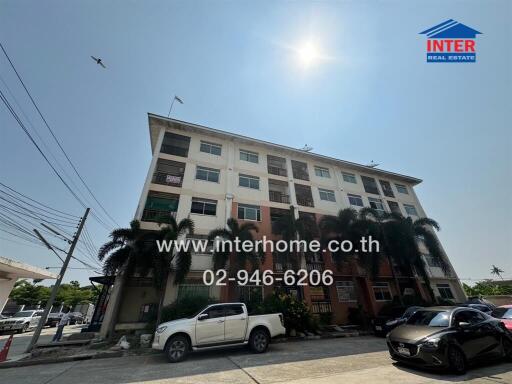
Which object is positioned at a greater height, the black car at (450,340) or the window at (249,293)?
the window at (249,293)

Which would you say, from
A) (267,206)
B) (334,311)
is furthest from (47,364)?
(334,311)

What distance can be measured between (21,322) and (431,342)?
Answer: 28.0 m

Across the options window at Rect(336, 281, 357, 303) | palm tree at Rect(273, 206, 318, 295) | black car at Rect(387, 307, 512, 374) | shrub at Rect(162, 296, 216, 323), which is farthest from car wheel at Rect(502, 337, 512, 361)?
shrub at Rect(162, 296, 216, 323)

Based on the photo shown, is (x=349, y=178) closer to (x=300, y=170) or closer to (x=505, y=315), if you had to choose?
(x=300, y=170)

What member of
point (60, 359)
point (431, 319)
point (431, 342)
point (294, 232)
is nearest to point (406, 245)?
point (294, 232)

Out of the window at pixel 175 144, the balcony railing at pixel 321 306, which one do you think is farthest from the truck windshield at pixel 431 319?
the window at pixel 175 144

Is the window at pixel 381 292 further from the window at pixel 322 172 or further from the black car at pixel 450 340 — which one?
the black car at pixel 450 340

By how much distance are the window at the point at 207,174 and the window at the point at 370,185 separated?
17.0m

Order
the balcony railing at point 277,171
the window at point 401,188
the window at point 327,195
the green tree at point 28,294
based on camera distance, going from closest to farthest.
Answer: the balcony railing at point 277,171
the window at point 327,195
the window at point 401,188
the green tree at point 28,294

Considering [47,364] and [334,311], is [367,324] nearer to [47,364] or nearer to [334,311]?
[334,311]

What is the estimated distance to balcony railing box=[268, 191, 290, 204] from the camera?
1972 cm

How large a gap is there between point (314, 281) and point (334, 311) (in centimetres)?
247

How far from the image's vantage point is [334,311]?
1609 cm

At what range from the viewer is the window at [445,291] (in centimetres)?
2084
